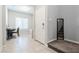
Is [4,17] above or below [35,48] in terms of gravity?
above

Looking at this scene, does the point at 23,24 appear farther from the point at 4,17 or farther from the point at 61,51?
the point at 61,51

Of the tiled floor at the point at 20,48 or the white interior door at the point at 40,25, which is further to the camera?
the white interior door at the point at 40,25

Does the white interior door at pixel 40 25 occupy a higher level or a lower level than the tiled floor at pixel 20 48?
higher

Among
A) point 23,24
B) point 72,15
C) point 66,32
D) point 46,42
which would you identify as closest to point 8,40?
point 23,24

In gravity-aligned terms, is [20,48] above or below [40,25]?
below

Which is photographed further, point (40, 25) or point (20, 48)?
point (40, 25)

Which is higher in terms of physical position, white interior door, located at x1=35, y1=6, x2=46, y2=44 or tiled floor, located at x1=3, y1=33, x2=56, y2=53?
white interior door, located at x1=35, y1=6, x2=46, y2=44

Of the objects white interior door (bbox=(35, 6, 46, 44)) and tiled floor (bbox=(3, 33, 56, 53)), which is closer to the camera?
tiled floor (bbox=(3, 33, 56, 53))

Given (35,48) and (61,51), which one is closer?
(61,51)

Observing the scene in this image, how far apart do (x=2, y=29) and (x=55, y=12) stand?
1.20 meters
